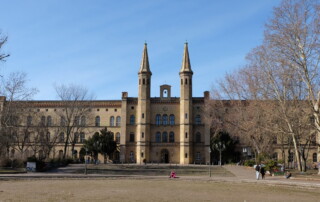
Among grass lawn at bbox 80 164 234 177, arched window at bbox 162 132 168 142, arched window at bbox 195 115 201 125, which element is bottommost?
grass lawn at bbox 80 164 234 177

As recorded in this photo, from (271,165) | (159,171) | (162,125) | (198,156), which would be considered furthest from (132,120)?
(271,165)

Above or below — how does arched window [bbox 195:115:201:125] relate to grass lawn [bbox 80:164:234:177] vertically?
above

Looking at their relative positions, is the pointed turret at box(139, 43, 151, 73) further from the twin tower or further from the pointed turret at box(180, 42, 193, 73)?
the pointed turret at box(180, 42, 193, 73)

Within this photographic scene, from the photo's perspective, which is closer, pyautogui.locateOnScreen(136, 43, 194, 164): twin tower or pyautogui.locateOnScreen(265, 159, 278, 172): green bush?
pyautogui.locateOnScreen(265, 159, 278, 172): green bush

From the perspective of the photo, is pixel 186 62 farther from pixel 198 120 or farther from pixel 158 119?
pixel 158 119

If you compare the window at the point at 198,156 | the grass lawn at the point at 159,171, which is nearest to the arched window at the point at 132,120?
the window at the point at 198,156

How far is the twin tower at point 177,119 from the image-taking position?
59.2m

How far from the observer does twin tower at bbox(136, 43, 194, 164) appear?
59250 millimetres

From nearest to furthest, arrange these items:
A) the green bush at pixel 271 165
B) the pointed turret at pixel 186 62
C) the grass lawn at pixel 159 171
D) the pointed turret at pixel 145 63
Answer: the green bush at pixel 271 165, the grass lawn at pixel 159 171, the pointed turret at pixel 186 62, the pointed turret at pixel 145 63

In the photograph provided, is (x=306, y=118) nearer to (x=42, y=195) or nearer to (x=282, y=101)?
(x=282, y=101)

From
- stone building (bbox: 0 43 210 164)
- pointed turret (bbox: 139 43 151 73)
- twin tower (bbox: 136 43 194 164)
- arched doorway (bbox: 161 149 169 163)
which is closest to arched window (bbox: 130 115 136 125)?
stone building (bbox: 0 43 210 164)

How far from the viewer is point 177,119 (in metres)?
61.9

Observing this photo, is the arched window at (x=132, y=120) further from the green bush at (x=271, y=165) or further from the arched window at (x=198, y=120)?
the green bush at (x=271, y=165)

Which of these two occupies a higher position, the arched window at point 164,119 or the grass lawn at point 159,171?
the arched window at point 164,119
